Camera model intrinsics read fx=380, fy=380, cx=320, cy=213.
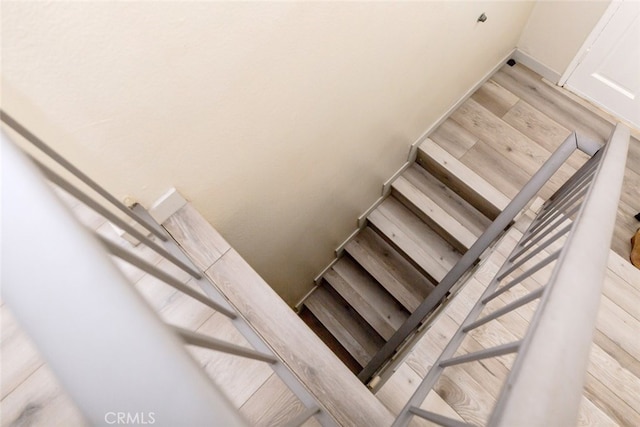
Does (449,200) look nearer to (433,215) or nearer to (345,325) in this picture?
(433,215)

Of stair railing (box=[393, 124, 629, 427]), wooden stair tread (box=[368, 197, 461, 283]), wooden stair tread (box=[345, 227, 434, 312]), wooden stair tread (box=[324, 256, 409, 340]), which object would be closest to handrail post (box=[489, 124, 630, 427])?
stair railing (box=[393, 124, 629, 427])

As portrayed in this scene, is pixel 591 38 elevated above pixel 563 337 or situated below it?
above

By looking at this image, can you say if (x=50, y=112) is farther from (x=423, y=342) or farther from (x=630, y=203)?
(x=630, y=203)

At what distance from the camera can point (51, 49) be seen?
714mm

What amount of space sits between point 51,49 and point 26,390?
91 centimetres

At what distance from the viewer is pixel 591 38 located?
2500 mm

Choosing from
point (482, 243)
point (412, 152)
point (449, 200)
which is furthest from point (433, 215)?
point (482, 243)

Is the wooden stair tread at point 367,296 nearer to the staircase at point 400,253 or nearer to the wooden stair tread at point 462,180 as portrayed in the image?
the staircase at point 400,253

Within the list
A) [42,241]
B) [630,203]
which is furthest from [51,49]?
[630,203]

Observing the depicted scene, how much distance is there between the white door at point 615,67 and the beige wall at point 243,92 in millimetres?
658

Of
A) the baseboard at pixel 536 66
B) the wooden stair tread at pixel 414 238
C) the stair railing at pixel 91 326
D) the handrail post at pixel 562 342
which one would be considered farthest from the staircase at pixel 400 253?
the stair railing at pixel 91 326

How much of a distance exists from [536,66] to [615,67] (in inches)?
20.6

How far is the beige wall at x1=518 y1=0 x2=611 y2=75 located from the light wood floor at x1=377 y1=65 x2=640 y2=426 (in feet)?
0.97

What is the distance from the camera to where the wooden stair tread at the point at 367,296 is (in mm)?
2809
